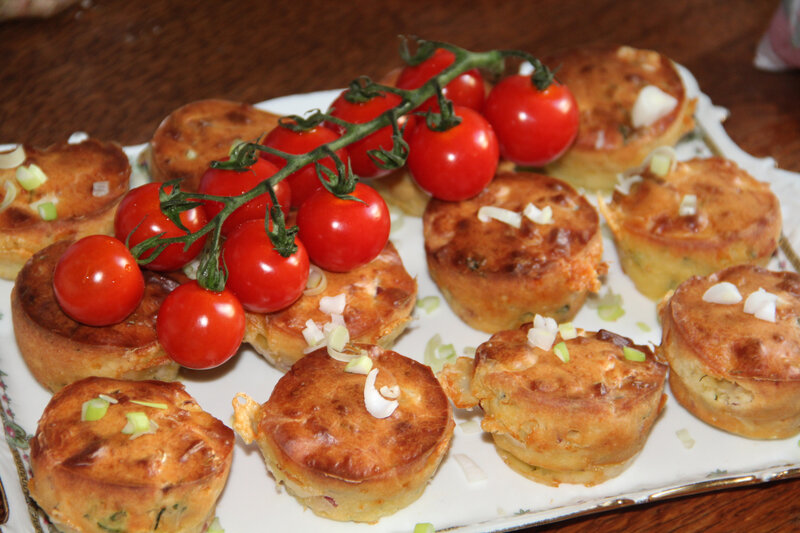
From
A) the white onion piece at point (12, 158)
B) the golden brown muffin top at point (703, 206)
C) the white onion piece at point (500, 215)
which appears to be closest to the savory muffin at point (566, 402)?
the white onion piece at point (500, 215)

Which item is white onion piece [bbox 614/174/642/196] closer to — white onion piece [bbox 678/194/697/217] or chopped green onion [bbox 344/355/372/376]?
white onion piece [bbox 678/194/697/217]

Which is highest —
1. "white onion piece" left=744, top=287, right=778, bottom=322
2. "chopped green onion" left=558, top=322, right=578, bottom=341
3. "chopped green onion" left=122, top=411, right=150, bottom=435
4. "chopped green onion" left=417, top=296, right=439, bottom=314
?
"chopped green onion" left=122, top=411, right=150, bottom=435

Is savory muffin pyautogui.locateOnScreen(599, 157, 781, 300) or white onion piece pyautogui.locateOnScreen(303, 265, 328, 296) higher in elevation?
white onion piece pyautogui.locateOnScreen(303, 265, 328, 296)

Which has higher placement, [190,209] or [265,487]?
[190,209]

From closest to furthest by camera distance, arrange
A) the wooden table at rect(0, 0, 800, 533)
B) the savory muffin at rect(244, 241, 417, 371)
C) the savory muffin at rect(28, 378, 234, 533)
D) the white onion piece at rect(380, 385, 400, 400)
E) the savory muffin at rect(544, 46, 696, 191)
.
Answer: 1. the savory muffin at rect(28, 378, 234, 533)
2. the white onion piece at rect(380, 385, 400, 400)
3. the savory muffin at rect(244, 241, 417, 371)
4. the savory muffin at rect(544, 46, 696, 191)
5. the wooden table at rect(0, 0, 800, 533)

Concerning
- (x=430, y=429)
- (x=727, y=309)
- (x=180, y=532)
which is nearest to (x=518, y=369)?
(x=430, y=429)

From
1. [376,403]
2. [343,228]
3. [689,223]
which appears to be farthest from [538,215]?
[376,403]

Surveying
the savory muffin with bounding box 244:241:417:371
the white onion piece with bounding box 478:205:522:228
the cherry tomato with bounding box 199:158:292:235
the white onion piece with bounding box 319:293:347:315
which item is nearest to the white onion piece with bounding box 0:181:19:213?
the cherry tomato with bounding box 199:158:292:235

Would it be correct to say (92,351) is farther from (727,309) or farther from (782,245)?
(782,245)
